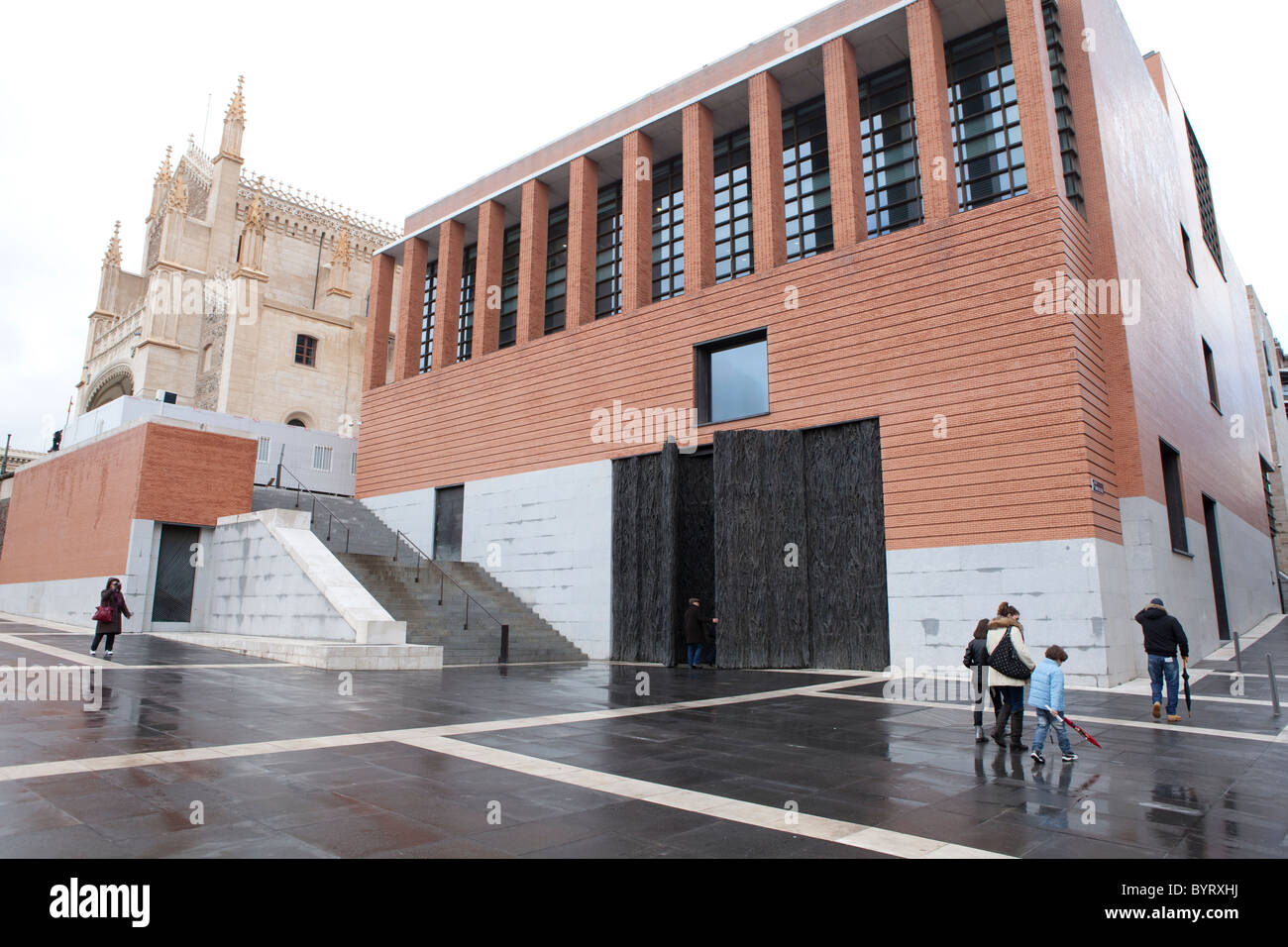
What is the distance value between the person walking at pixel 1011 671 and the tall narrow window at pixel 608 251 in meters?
16.9

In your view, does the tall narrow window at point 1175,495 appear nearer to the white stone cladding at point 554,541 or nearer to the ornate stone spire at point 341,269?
the white stone cladding at point 554,541

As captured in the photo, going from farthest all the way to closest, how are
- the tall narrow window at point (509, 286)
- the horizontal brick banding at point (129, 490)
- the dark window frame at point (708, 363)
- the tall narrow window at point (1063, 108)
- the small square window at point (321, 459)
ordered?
1. the small square window at point (321, 459)
2. the tall narrow window at point (509, 286)
3. the horizontal brick banding at point (129, 490)
4. the dark window frame at point (708, 363)
5. the tall narrow window at point (1063, 108)

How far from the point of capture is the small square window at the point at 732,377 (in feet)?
61.0

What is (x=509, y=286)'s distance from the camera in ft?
87.1

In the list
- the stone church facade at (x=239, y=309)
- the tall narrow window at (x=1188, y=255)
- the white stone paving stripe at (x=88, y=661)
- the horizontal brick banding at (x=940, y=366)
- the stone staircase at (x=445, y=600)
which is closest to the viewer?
the white stone paving stripe at (x=88, y=661)

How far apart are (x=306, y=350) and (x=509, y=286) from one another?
69.4 ft

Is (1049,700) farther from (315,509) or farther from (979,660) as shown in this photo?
(315,509)

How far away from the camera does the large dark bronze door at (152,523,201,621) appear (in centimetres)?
2156

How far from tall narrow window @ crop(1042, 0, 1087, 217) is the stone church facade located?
36110 millimetres

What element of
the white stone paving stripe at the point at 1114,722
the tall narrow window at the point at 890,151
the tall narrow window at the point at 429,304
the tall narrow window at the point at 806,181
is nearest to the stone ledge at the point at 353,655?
the white stone paving stripe at the point at 1114,722
